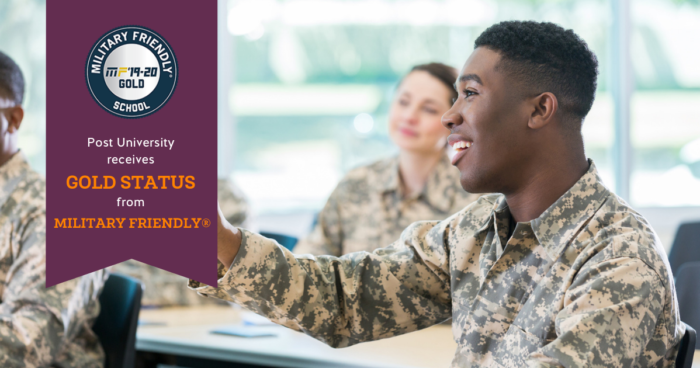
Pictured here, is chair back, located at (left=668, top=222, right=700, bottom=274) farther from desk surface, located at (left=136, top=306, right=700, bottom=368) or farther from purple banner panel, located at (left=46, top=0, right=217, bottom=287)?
purple banner panel, located at (left=46, top=0, right=217, bottom=287)

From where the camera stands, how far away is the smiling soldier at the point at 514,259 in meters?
1.00

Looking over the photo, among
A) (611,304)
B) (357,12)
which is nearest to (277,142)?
(357,12)

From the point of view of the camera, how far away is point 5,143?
5.84 ft

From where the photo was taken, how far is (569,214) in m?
1.15

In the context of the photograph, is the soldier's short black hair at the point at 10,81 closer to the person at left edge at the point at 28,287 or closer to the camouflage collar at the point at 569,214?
the person at left edge at the point at 28,287

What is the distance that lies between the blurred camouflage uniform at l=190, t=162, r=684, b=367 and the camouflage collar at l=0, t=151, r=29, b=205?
0.79m

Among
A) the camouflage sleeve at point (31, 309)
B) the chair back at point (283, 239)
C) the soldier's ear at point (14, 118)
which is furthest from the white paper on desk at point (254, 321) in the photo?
the soldier's ear at point (14, 118)

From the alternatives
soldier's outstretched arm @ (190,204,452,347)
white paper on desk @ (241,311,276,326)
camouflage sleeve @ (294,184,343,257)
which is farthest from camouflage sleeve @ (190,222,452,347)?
camouflage sleeve @ (294,184,343,257)

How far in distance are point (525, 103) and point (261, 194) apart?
2.85m

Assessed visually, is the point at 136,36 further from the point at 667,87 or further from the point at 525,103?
the point at 667,87

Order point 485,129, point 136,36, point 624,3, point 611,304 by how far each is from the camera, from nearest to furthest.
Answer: point 611,304 → point 136,36 → point 485,129 → point 624,3

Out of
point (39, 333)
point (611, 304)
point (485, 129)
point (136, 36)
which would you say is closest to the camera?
point (611, 304)

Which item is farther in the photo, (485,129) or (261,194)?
(261,194)

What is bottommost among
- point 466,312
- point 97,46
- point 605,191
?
point 466,312
